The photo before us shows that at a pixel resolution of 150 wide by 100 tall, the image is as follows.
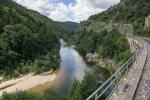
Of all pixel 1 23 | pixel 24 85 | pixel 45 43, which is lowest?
pixel 24 85

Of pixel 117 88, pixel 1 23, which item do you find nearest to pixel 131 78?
pixel 117 88

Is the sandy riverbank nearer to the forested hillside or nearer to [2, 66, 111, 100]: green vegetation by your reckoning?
the forested hillside

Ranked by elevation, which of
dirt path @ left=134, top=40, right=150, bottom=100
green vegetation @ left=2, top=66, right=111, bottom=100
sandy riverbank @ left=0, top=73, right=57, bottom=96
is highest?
dirt path @ left=134, top=40, right=150, bottom=100

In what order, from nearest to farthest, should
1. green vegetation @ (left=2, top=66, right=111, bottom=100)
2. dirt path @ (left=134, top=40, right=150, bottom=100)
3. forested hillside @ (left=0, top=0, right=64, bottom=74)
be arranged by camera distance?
dirt path @ (left=134, top=40, right=150, bottom=100) → green vegetation @ (left=2, top=66, right=111, bottom=100) → forested hillside @ (left=0, top=0, right=64, bottom=74)

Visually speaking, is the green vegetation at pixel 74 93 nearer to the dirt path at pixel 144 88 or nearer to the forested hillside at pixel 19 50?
the dirt path at pixel 144 88

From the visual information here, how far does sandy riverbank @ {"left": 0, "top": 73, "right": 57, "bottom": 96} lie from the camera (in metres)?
61.9

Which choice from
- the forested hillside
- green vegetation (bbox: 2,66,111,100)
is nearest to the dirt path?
green vegetation (bbox: 2,66,111,100)

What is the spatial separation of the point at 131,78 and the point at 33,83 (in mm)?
51110

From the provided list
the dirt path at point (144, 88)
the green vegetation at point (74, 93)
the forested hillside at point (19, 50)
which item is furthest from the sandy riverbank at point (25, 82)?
the dirt path at point (144, 88)

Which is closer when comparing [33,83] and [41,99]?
[41,99]

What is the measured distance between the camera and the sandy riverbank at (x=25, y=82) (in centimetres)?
6192

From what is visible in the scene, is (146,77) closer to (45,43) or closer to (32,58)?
(32,58)

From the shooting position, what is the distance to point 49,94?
1614 inches

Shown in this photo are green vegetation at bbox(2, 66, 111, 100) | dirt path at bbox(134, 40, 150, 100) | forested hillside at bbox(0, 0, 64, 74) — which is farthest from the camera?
forested hillside at bbox(0, 0, 64, 74)
